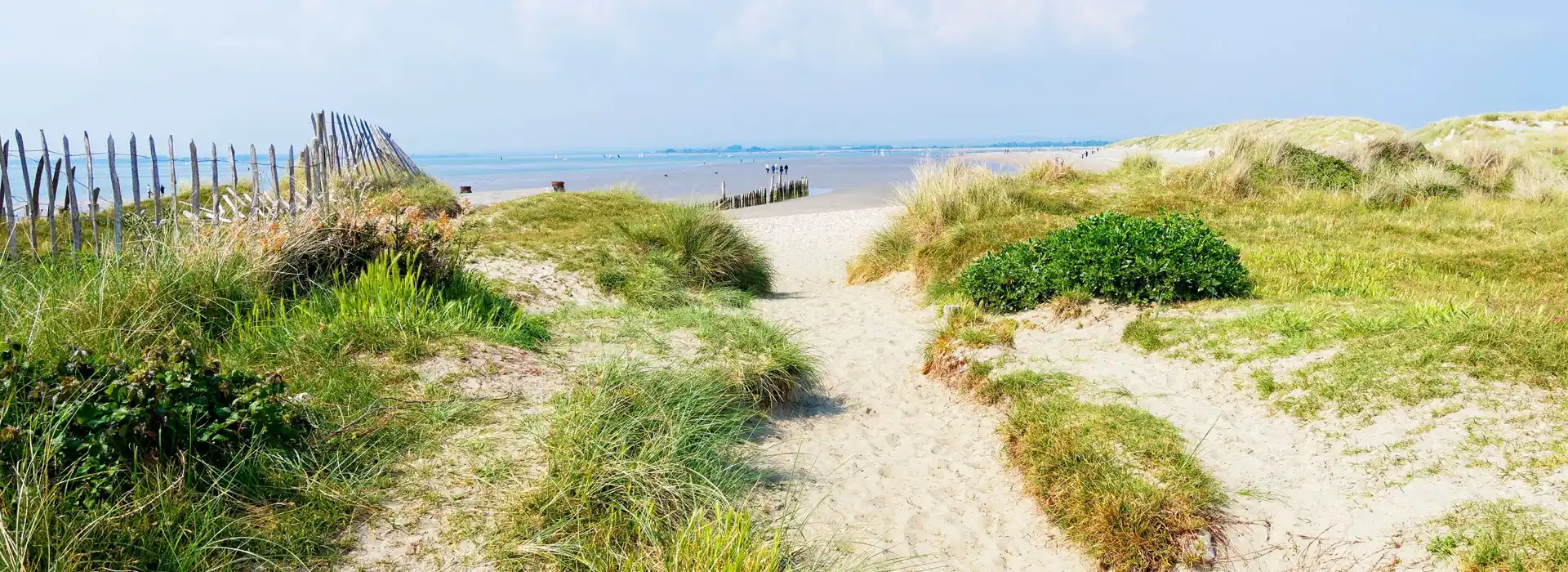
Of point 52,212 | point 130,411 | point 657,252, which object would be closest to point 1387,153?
point 657,252

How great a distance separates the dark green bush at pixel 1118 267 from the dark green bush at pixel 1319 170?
334 inches

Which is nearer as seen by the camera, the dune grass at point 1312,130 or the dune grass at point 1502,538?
the dune grass at point 1502,538

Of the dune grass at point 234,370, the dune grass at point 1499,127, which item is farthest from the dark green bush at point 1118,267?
the dune grass at point 1499,127

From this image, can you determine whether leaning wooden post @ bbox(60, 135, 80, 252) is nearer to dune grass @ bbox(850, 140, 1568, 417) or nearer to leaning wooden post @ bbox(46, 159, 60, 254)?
leaning wooden post @ bbox(46, 159, 60, 254)

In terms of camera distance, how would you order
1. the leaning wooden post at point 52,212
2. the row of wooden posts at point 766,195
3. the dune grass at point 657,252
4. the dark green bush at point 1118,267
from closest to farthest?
the dark green bush at point 1118,267
the leaning wooden post at point 52,212
the dune grass at point 657,252
the row of wooden posts at point 766,195

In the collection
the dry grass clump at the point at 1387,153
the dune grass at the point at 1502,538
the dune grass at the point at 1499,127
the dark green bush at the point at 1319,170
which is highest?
the dune grass at the point at 1499,127

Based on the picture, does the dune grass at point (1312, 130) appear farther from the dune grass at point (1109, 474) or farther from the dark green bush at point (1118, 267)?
the dune grass at point (1109, 474)

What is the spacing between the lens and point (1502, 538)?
11.1ft

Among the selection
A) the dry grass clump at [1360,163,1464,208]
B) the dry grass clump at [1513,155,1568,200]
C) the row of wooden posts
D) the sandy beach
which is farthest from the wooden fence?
the dry grass clump at [1513,155,1568,200]

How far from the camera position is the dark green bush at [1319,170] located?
14.8 m

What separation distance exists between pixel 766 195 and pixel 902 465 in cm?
2682

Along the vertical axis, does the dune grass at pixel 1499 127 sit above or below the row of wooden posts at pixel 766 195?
above

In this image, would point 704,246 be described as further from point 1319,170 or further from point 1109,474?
point 1319,170


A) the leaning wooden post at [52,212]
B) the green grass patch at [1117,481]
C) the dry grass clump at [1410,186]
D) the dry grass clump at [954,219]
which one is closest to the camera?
the green grass patch at [1117,481]
